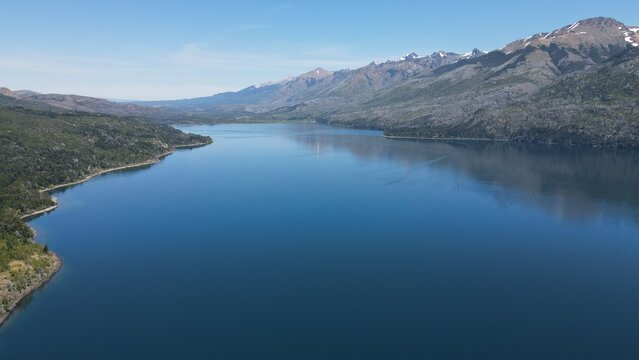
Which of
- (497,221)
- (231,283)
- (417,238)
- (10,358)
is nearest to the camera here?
(10,358)

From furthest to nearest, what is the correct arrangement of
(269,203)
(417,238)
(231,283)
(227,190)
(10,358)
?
(227,190), (269,203), (417,238), (231,283), (10,358)

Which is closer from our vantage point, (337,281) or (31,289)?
(31,289)

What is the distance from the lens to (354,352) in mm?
68000

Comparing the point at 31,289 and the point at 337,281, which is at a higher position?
the point at 337,281

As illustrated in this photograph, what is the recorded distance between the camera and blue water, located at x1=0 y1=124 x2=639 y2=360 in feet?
232

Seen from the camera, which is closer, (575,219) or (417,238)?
(417,238)

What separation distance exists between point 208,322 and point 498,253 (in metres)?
67.6

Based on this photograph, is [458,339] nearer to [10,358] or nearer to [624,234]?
[10,358]

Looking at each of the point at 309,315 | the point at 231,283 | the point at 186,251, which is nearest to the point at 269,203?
the point at 186,251

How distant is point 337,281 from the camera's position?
91.6 metres

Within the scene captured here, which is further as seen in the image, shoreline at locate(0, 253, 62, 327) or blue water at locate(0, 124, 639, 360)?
shoreline at locate(0, 253, 62, 327)

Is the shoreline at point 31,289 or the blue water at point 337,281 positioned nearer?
the blue water at point 337,281

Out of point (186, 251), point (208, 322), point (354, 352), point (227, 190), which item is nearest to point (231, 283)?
point (208, 322)

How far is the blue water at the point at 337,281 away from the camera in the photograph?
7062cm
